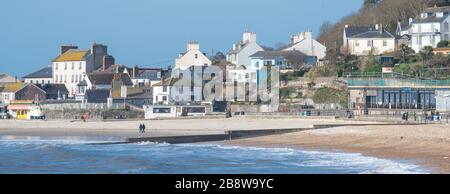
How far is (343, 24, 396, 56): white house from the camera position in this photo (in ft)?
201

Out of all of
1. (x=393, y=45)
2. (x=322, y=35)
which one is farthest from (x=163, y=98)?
(x=322, y=35)

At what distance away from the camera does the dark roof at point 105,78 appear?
6612 centimetres

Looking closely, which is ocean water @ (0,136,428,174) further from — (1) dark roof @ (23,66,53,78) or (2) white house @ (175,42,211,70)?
(1) dark roof @ (23,66,53,78)

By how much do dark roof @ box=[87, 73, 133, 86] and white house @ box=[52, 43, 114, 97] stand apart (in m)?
3.62

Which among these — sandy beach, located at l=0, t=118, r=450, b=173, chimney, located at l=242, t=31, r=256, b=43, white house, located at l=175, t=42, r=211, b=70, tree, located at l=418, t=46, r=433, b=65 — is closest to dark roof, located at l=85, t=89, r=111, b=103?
white house, located at l=175, t=42, r=211, b=70

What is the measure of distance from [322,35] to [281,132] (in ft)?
132

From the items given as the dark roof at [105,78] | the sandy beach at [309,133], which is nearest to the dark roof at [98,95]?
the dark roof at [105,78]

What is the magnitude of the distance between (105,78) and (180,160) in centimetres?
3883

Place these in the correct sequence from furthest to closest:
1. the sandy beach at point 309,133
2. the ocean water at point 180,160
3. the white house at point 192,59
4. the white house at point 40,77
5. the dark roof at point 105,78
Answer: the white house at point 40,77, the white house at point 192,59, the dark roof at point 105,78, the sandy beach at point 309,133, the ocean water at point 180,160

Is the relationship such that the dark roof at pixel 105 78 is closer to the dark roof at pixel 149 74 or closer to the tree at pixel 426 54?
the dark roof at pixel 149 74

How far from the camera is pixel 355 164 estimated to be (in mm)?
25625

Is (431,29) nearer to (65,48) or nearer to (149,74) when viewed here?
(149,74)

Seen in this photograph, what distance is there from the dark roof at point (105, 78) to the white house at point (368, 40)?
16.3 m

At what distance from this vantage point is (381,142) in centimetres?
3206
